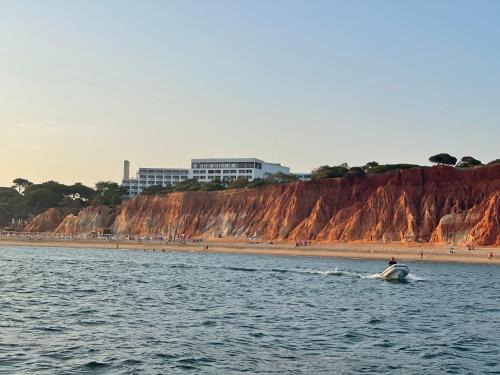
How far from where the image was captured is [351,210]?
339 feet

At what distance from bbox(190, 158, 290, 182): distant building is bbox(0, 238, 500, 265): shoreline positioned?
76.5m

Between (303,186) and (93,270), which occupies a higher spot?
(303,186)

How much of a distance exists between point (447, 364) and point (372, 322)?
8330 mm

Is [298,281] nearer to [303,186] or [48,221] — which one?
[303,186]

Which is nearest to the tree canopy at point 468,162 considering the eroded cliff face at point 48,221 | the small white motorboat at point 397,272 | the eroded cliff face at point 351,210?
the eroded cliff face at point 351,210

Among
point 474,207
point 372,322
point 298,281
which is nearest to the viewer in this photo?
point 372,322

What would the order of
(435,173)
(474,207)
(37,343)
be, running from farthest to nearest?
(435,173), (474,207), (37,343)

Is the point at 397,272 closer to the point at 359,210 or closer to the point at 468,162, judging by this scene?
the point at 359,210

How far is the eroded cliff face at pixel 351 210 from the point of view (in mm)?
91125

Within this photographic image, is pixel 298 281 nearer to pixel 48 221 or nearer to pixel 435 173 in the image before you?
pixel 435 173

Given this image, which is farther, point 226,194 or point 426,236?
point 226,194

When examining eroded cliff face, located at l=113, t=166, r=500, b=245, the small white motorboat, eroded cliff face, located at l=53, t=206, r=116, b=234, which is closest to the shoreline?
eroded cliff face, located at l=113, t=166, r=500, b=245

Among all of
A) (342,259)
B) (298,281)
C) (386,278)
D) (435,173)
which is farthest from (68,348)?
(435,173)

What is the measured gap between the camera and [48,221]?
147125mm
